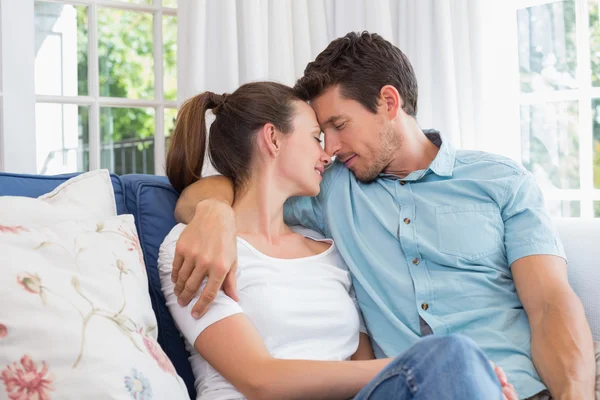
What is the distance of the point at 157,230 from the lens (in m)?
1.54

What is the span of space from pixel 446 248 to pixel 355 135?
385mm

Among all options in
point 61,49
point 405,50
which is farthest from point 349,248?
point 61,49

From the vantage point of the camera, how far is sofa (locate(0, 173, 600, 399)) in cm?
146

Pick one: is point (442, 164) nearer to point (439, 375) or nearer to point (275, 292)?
point (275, 292)

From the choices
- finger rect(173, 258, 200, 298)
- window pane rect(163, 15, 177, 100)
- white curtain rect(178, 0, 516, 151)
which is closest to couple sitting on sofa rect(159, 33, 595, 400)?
finger rect(173, 258, 200, 298)

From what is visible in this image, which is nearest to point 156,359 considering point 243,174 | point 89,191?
point 89,191

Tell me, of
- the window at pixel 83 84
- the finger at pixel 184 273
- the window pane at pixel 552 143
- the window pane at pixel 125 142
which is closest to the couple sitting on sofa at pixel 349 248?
the finger at pixel 184 273

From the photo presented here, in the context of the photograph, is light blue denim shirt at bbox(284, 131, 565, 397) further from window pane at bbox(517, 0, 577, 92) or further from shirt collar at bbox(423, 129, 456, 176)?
window pane at bbox(517, 0, 577, 92)

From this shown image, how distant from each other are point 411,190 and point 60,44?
5.77ft

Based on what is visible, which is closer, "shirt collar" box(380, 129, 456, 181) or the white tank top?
the white tank top

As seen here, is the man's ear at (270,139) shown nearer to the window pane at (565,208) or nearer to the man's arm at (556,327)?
the man's arm at (556,327)

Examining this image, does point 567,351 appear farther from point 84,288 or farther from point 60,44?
point 60,44

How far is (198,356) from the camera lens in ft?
4.57

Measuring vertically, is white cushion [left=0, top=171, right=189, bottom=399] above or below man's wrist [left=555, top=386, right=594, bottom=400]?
above
